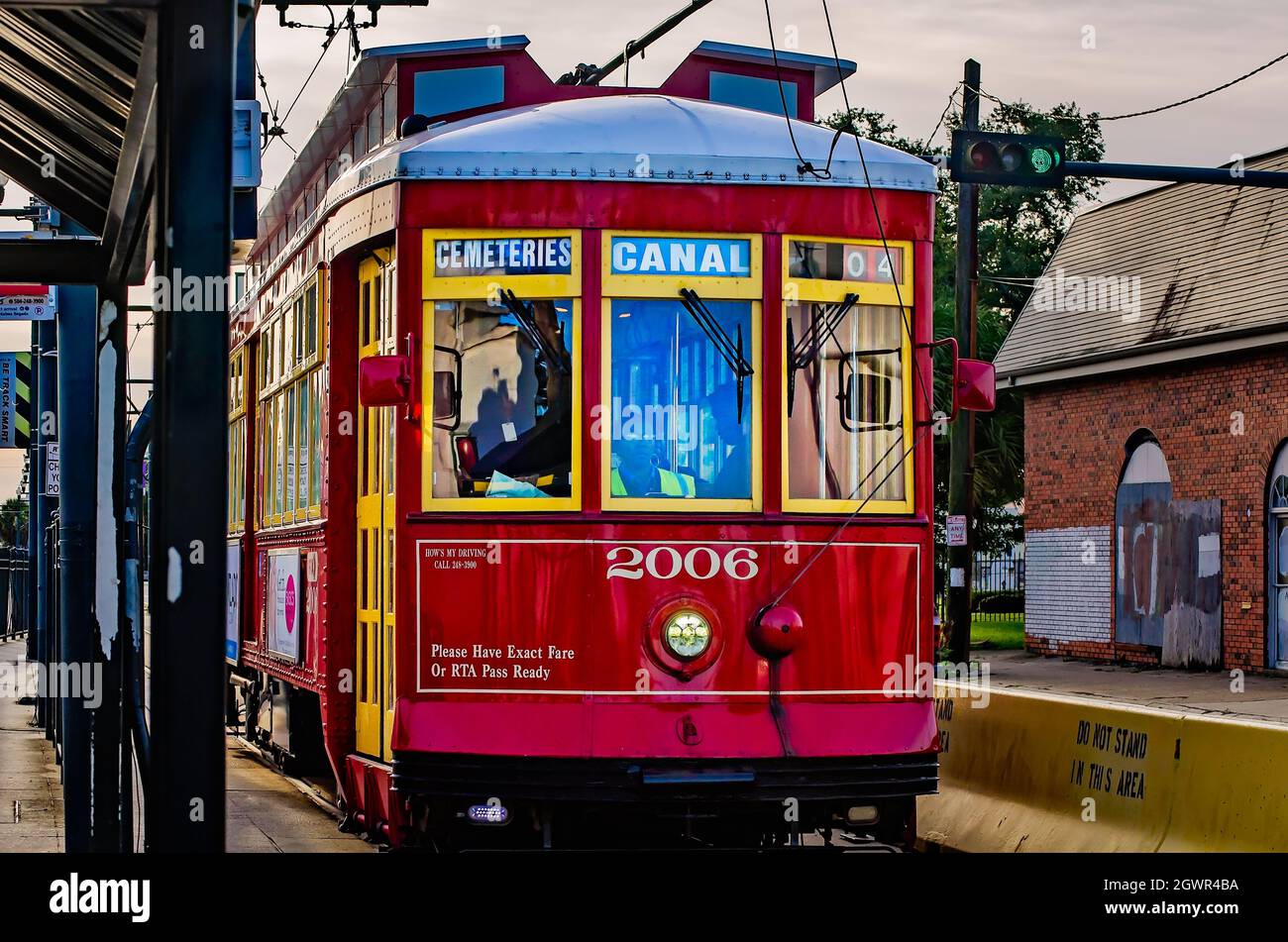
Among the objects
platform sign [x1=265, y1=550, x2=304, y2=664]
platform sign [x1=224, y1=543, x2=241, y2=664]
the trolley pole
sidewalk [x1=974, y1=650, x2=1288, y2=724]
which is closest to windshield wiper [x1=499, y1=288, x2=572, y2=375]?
platform sign [x1=265, y1=550, x2=304, y2=664]

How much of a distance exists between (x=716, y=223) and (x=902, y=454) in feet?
4.17

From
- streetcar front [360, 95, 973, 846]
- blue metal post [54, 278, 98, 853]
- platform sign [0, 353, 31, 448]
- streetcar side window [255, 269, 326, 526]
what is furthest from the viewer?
platform sign [0, 353, 31, 448]

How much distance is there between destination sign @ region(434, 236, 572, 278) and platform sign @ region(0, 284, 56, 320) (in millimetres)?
6398

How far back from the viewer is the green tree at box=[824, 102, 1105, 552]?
45.4m

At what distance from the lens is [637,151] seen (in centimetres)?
828

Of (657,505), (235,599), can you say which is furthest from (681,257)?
(235,599)

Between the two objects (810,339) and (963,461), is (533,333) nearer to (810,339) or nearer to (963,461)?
(810,339)

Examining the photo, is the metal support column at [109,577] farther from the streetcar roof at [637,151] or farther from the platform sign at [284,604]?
the platform sign at [284,604]

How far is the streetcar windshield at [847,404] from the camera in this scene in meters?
8.23

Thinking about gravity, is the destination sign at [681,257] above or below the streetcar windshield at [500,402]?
above

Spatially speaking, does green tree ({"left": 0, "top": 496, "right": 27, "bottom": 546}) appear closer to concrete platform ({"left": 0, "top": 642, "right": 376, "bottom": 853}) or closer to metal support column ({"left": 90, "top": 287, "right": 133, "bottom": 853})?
concrete platform ({"left": 0, "top": 642, "right": 376, "bottom": 853})

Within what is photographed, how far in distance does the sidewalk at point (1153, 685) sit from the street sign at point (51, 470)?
374 inches

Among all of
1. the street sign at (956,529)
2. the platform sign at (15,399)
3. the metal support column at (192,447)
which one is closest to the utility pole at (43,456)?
the platform sign at (15,399)

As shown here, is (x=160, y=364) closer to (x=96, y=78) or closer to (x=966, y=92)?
(x=96, y=78)
